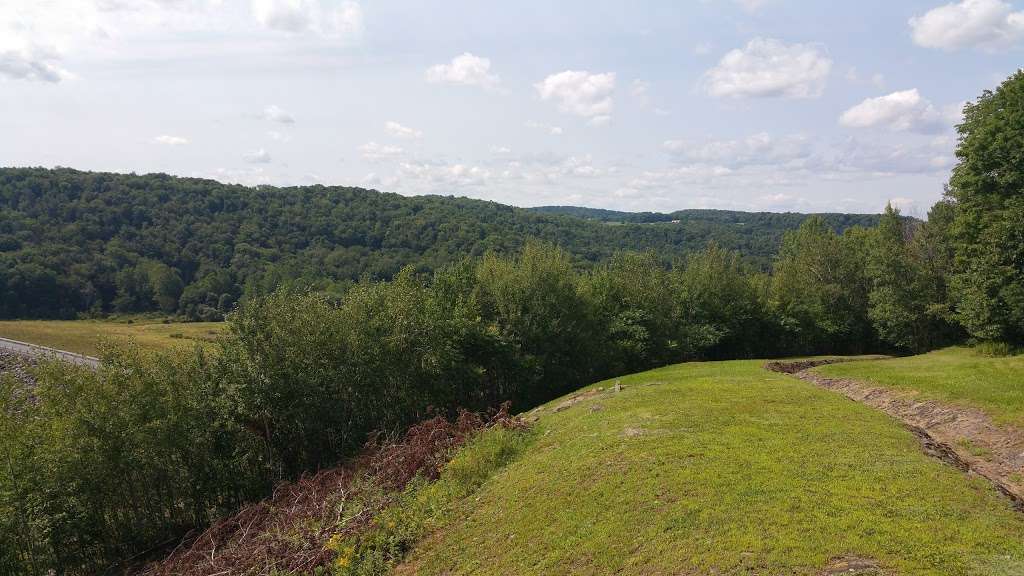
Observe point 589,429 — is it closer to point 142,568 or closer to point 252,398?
point 252,398

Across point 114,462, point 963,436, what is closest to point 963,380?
point 963,436

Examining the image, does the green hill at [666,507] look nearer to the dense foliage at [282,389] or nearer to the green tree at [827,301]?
the dense foliage at [282,389]

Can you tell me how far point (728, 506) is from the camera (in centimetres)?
1191

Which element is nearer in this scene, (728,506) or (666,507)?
(728,506)

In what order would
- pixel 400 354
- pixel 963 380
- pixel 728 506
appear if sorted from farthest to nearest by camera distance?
pixel 400 354, pixel 963 380, pixel 728 506

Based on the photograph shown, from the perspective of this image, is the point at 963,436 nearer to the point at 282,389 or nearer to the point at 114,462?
the point at 282,389

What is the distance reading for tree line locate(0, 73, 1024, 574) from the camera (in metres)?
24.1

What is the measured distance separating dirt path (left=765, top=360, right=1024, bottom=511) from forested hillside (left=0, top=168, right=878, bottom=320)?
7612 cm

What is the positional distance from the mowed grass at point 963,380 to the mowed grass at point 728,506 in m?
3.74

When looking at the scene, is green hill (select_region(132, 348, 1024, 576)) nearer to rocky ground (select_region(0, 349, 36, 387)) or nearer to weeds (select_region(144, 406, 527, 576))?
weeds (select_region(144, 406, 527, 576))

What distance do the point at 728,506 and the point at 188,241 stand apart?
155m

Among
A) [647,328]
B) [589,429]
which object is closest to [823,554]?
[589,429]

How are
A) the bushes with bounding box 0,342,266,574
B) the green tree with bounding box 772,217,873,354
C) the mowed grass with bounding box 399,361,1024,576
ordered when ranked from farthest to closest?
the green tree with bounding box 772,217,873,354
the bushes with bounding box 0,342,266,574
the mowed grass with bounding box 399,361,1024,576

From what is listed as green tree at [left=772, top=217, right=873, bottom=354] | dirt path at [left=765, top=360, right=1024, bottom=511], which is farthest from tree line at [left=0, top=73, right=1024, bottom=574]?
dirt path at [left=765, top=360, right=1024, bottom=511]
